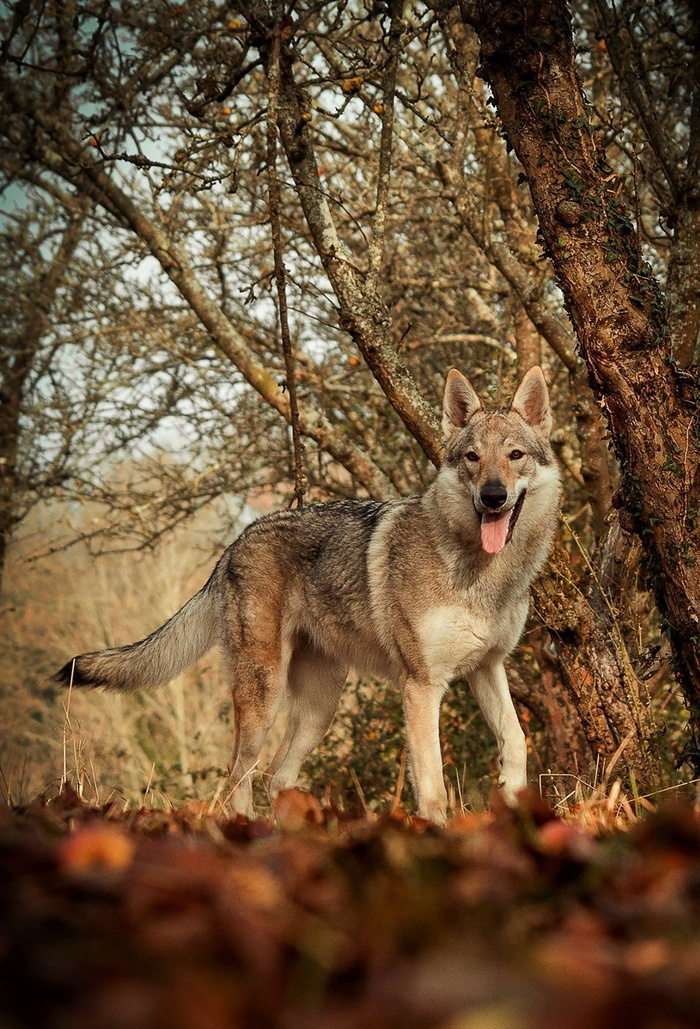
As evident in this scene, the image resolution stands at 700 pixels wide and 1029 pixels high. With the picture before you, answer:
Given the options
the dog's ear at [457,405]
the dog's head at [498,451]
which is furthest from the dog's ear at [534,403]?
the dog's ear at [457,405]

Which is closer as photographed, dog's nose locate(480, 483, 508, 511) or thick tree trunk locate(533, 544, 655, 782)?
dog's nose locate(480, 483, 508, 511)

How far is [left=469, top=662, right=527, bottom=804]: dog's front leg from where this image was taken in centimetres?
518

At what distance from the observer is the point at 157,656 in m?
5.80

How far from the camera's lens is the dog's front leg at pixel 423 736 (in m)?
5.02

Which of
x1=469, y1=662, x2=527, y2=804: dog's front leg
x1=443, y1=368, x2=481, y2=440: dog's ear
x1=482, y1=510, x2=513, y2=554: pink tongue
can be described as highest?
x1=443, y1=368, x2=481, y2=440: dog's ear

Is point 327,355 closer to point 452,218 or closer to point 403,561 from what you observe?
point 452,218

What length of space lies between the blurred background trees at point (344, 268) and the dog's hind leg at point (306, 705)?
1.47 m

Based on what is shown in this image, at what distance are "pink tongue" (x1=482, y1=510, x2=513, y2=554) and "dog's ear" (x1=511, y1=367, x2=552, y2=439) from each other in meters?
0.66

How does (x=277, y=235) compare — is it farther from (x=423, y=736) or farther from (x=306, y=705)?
(x=423, y=736)

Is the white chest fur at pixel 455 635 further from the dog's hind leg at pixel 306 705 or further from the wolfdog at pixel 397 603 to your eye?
the dog's hind leg at pixel 306 705

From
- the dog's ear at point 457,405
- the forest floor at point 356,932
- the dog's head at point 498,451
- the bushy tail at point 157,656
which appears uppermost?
the dog's ear at point 457,405

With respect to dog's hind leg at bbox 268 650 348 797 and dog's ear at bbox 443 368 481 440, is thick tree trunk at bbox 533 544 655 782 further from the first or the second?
dog's hind leg at bbox 268 650 348 797

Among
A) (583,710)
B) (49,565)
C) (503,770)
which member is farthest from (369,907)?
(49,565)

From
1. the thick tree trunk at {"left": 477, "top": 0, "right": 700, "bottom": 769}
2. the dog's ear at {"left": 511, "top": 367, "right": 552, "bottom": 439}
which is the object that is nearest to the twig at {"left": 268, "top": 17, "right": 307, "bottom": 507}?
the dog's ear at {"left": 511, "top": 367, "right": 552, "bottom": 439}
